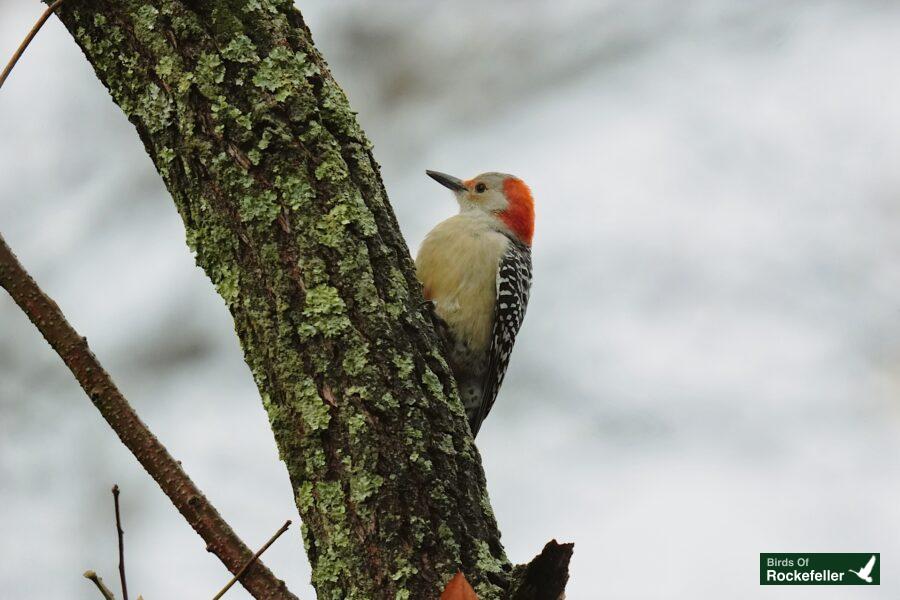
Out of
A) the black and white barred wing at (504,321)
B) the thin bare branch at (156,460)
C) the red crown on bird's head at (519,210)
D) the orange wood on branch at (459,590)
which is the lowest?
the orange wood on branch at (459,590)

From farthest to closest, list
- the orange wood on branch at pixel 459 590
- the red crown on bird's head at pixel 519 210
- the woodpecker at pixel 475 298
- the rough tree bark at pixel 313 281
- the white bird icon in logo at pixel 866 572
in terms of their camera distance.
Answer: the white bird icon in logo at pixel 866 572 < the red crown on bird's head at pixel 519 210 < the woodpecker at pixel 475 298 < the rough tree bark at pixel 313 281 < the orange wood on branch at pixel 459 590

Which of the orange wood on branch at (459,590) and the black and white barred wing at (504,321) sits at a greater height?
the black and white barred wing at (504,321)

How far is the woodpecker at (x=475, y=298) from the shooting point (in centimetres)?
548

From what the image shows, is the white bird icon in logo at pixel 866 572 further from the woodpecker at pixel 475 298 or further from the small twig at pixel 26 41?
the small twig at pixel 26 41

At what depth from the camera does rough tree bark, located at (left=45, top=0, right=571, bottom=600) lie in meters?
2.50

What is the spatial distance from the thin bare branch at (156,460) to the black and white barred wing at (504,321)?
3.17 metres

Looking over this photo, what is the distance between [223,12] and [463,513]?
1562 mm

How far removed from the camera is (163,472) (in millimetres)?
2344

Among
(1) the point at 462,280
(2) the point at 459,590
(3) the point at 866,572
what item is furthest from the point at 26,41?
(3) the point at 866,572

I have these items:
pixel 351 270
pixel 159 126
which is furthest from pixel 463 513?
pixel 159 126

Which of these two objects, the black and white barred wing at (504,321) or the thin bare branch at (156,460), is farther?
the black and white barred wing at (504,321)

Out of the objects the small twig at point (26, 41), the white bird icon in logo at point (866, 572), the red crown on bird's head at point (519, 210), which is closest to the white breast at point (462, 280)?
the red crown on bird's head at point (519, 210)

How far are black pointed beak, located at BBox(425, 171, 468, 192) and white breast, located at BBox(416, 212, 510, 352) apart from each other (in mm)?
1047

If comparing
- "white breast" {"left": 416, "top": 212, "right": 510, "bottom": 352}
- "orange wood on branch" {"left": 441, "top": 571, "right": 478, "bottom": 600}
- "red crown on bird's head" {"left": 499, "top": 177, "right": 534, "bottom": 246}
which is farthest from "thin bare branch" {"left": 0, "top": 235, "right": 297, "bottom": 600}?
"red crown on bird's head" {"left": 499, "top": 177, "right": 534, "bottom": 246}
